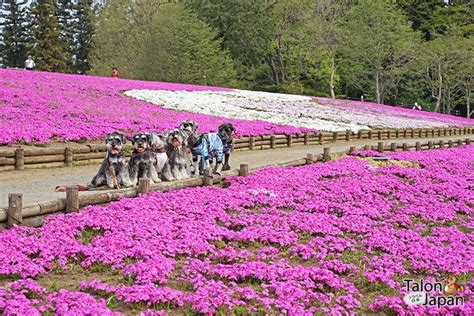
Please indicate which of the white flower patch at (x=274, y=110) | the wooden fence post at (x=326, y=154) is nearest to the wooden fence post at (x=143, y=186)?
the wooden fence post at (x=326, y=154)

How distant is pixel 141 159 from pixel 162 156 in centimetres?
66

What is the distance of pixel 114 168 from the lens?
11688 millimetres

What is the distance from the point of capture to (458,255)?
908cm

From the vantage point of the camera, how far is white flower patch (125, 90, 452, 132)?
35.3 meters

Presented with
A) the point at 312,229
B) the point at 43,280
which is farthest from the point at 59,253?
the point at 312,229

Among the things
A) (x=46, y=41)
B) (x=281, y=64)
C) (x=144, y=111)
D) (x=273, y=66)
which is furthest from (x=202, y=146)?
(x=46, y=41)

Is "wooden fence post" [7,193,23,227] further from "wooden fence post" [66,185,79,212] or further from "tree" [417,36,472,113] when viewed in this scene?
"tree" [417,36,472,113]

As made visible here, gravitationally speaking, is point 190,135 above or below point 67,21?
below

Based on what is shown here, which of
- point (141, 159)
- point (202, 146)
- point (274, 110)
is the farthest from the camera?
point (274, 110)

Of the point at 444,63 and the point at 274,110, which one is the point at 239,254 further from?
the point at 444,63

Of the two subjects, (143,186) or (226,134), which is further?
(226,134)

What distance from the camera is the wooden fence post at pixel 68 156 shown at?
16844mm

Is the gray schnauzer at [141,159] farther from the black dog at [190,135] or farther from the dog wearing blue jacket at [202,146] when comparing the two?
the dog wearing blue jacket at [202,146]

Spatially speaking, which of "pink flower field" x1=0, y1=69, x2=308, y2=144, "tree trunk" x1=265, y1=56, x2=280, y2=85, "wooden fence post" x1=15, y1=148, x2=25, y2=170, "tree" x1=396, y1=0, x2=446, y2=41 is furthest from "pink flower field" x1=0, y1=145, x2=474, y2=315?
"tree" x1=396, y1=0, x2=446, y2=41
